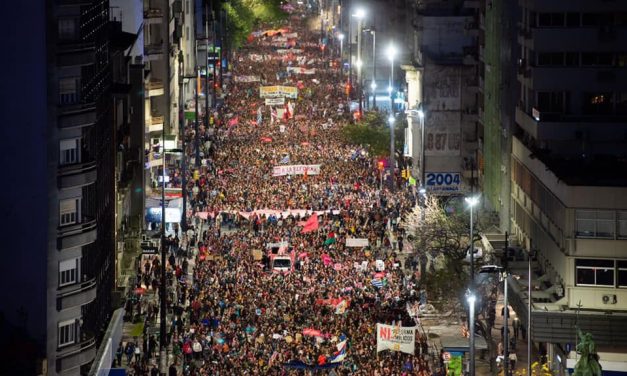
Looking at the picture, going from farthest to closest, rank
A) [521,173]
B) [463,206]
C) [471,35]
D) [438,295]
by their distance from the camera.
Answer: [471,35] < [463,206] < [521,173] < [438,295]

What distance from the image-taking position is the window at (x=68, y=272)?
5956 centimetres

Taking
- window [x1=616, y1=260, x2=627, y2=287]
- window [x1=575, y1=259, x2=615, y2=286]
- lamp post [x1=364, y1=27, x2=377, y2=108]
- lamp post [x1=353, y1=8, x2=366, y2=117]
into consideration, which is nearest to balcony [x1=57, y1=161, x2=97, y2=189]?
window [x1=575, y1=259, x2=615, y2=286]

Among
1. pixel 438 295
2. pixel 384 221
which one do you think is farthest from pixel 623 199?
pixel 384 221

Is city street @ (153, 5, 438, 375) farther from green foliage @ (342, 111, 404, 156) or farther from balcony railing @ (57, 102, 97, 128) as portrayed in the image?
balcony railing @ (57, 102, 97, 128)

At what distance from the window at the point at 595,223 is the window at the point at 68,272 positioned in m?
20.7

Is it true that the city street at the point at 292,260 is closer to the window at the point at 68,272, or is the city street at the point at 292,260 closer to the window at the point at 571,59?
the window at the point at 68,272

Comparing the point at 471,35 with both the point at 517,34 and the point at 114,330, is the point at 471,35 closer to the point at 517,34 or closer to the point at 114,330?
the point at 517,34

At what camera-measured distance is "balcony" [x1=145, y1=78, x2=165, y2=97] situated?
11879 cm

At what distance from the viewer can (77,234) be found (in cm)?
6006

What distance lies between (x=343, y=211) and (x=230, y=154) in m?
28.0

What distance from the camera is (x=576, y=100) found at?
86.1 meters

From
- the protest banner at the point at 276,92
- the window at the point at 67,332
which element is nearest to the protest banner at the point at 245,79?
the protest banner at the point at 276,92

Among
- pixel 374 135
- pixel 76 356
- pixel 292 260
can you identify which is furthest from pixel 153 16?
pixel 76 356

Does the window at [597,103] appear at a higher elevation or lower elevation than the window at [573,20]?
lower
